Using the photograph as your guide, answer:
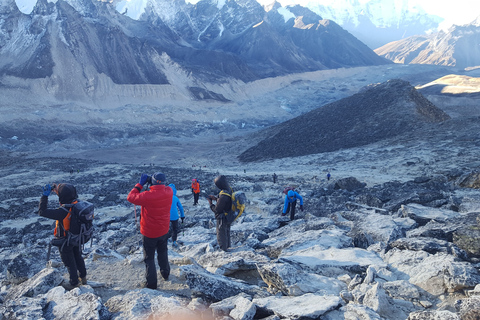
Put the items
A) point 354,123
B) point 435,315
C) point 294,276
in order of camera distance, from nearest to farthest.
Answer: point 435,315, point 294,276, point 354,123

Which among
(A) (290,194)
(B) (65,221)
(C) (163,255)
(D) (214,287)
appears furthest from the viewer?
(A) (290,194)

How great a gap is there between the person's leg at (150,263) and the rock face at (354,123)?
20405mm

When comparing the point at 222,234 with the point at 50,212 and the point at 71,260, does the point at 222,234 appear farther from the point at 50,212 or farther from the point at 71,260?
the point at 50,212

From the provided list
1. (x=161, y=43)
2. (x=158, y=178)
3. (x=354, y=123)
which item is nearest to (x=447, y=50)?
(x=161, y=43)

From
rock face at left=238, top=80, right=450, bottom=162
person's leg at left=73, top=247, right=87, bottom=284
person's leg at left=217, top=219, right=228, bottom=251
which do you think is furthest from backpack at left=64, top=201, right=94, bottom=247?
rock face at left=238, top=80, right=450, bottom=162

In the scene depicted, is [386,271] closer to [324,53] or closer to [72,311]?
[72,311]

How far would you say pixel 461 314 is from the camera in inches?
103

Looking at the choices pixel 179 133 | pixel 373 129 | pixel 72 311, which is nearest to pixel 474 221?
pixel 72 311

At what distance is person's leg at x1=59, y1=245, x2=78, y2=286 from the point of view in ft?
13.0

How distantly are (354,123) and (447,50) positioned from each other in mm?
133392

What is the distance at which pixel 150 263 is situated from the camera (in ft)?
12.7

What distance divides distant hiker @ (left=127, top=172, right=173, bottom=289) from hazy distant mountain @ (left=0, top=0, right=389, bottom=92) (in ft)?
153

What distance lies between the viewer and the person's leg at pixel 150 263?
388 cm

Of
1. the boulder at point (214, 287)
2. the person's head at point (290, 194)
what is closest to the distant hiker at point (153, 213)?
the boulder at point (214, 287)
